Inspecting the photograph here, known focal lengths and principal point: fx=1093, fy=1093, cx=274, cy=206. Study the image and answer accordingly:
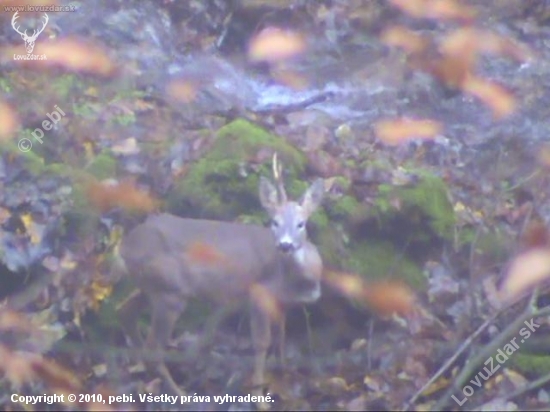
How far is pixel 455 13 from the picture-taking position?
9156mm

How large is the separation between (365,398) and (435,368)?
425 mm

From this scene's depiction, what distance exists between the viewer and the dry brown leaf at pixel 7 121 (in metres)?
6.99

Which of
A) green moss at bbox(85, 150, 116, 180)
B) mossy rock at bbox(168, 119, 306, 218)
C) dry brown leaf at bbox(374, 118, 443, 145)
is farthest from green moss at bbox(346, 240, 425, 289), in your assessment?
green moss at bbox(85, 150, 116, 180)

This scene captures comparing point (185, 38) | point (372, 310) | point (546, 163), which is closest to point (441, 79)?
point (546, 163)

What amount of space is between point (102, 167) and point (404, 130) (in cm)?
242

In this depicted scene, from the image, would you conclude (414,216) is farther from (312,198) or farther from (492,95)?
(492,95)

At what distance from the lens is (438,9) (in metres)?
8.85

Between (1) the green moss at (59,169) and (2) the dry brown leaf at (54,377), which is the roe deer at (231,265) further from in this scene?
(1) the green moss at (59,169)

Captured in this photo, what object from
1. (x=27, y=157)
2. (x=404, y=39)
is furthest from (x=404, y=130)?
(x=27, y=157)

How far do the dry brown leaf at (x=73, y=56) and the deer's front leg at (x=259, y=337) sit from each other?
8.96 ft

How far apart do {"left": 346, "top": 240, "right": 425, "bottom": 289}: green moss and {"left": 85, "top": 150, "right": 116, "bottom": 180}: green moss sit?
1.56 meters

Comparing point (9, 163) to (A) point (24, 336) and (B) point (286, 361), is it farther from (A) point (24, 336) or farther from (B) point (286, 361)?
(B) point (286, 361)

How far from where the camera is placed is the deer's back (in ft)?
19.4

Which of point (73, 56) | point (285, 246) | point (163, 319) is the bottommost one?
point (73, 56)
